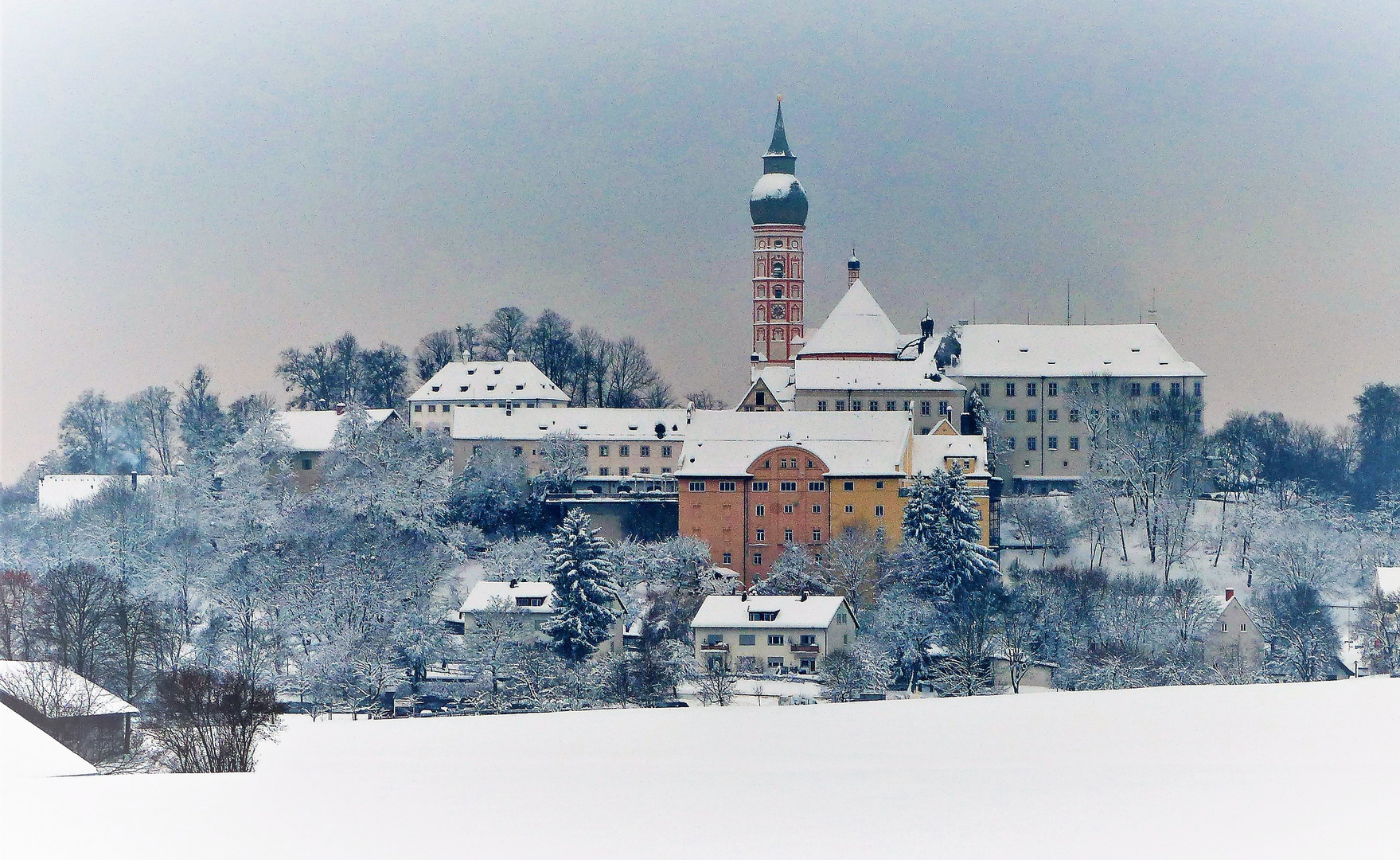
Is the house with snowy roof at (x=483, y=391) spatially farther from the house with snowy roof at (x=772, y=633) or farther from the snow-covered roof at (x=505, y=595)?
the house with snowy roof at (x=772, y=633)

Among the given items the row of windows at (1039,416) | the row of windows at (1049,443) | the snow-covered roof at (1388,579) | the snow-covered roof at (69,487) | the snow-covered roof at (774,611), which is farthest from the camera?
the row of windows at (1039,416)

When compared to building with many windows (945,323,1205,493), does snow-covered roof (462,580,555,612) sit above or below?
below

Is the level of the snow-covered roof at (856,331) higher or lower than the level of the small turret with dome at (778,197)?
lower

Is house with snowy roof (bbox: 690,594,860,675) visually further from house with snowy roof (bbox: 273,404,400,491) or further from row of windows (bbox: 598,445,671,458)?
house with snowy roof (bbox: 273,404,400,491)

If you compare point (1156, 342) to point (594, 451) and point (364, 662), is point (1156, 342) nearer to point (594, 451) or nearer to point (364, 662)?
point (594, 451)

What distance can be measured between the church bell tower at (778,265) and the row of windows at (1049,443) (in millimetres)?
9216

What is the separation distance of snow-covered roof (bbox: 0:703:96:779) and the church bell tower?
4064 centimetres

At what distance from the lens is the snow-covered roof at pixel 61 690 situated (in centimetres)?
2083

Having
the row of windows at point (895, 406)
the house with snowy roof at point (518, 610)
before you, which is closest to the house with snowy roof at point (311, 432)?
the house with snowy roof at point (518, 610)

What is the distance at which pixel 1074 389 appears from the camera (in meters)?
50.7

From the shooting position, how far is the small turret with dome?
55906 mm

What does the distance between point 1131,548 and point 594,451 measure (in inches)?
545

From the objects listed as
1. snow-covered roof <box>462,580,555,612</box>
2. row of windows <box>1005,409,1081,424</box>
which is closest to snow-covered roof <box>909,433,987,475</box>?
row of windows <box>1005,409,1081,424</box>

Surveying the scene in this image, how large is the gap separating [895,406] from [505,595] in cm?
1466
